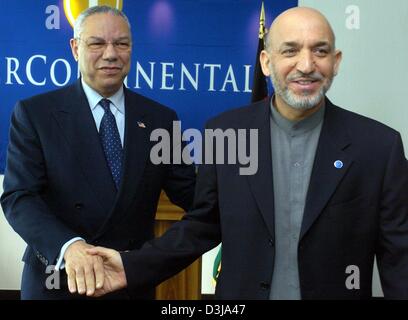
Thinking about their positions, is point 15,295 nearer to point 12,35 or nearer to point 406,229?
point 12,35

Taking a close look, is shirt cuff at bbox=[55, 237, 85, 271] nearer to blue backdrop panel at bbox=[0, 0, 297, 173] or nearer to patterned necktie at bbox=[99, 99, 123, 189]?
patterned necktie at bbox=[99, 99, 123, 189]

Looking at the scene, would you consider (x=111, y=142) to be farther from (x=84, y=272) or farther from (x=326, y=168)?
(x=326, y=168)

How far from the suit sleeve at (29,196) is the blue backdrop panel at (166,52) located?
2489 mm

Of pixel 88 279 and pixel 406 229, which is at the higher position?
pixel 406 229

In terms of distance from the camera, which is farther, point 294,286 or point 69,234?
point 69,234

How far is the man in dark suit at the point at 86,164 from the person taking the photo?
6.81 ft

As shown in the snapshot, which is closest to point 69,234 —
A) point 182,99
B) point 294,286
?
point 294,286

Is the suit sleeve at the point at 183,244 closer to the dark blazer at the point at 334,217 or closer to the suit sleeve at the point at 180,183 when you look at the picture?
the dark blazer at the point at 334,217

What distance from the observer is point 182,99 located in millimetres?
4660

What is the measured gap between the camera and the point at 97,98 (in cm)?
226

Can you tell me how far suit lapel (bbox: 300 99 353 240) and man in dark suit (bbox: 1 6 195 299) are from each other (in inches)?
26.9

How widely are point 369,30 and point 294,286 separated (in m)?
3.55

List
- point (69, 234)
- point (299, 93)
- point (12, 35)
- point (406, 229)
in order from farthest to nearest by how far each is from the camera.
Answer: point (12, 35) → point (69, 234) → point (299, 93) → point (406, 229)

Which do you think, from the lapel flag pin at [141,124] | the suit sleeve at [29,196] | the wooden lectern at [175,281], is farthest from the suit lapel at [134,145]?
the wooden lectern at [175,281]
